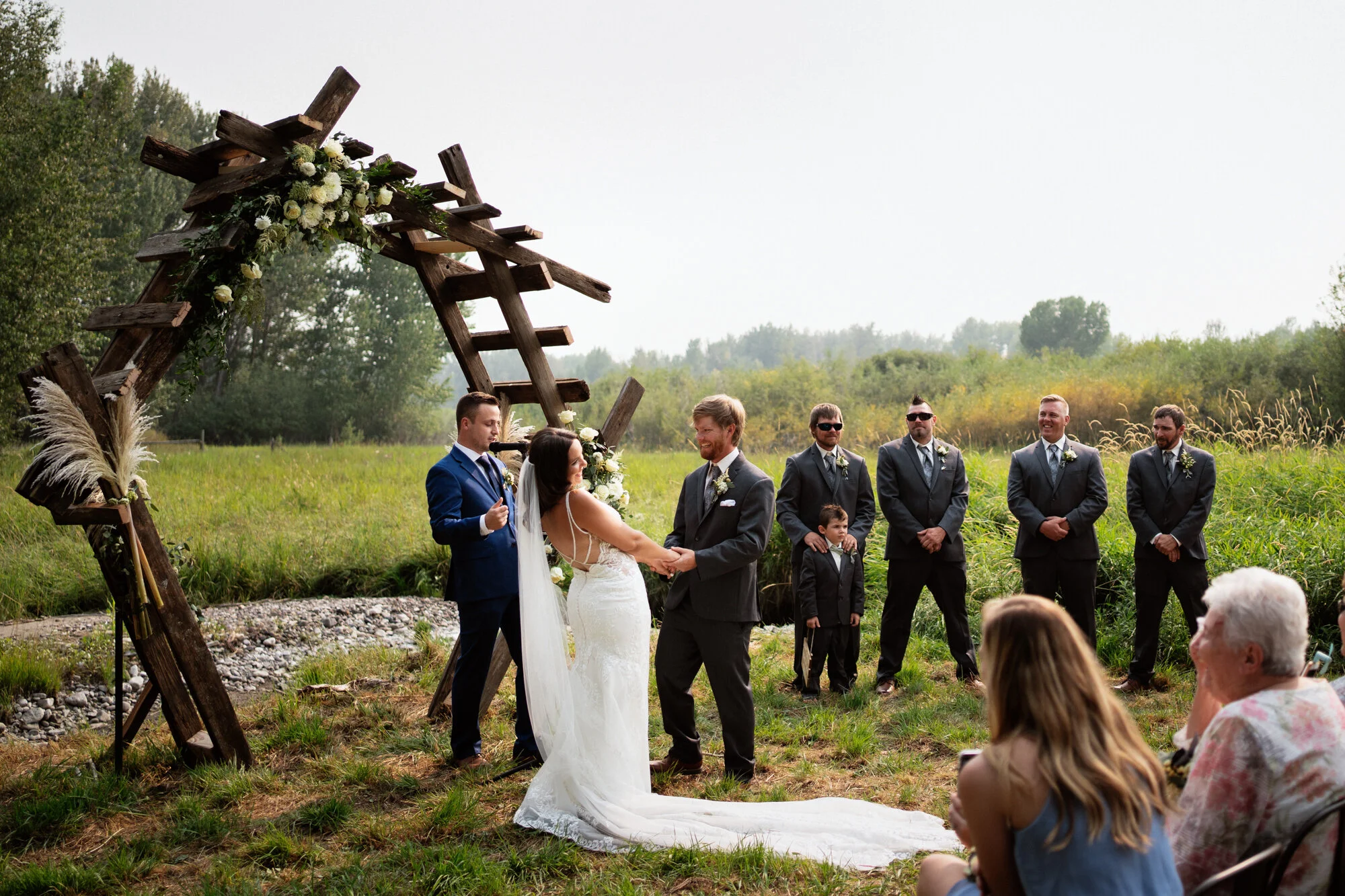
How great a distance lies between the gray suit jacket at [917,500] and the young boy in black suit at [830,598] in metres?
0.47

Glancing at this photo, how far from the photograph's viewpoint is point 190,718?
5.32 metres

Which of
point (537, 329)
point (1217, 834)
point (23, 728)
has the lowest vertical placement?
point (23, 728)

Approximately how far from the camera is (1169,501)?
681 centimetres

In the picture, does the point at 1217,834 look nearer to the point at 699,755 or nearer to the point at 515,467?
the point at 699,755

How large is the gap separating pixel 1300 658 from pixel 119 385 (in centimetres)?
495

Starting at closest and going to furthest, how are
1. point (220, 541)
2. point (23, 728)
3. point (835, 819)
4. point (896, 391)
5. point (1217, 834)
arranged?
point (1217, 834)
point (835, 819)
point (23, 728)
point (220, 541)
point (896, 391)

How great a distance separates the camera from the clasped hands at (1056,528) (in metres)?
6.80

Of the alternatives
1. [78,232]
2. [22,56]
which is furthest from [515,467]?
[22,56]

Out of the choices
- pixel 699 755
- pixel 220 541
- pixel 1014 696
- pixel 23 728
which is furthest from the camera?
pixel 220 541

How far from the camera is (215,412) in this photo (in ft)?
117

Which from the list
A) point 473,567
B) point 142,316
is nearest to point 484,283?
point 473,567

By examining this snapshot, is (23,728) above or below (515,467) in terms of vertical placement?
below

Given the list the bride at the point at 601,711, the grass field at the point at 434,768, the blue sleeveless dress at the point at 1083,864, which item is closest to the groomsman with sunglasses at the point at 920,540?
the grass field at the point at 434,768

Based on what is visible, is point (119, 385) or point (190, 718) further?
point (190, 718)
